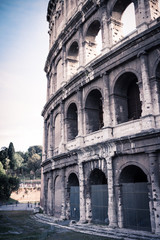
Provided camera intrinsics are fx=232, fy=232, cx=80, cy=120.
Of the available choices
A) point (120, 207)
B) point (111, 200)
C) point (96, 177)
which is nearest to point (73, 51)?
point (96, 177)

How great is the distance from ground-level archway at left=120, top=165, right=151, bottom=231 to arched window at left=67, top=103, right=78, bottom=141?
17.8 feet

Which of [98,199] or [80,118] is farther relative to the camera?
[80,118]

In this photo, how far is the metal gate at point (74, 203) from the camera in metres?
13.1

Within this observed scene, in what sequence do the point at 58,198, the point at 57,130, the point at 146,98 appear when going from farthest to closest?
the point at 57,130 < the point at 58,198 < the point at 146,98

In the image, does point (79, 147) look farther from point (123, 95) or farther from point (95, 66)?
point (95, 66)

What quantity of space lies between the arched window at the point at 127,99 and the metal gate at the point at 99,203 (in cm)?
355

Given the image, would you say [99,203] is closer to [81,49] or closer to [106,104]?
[106,104]

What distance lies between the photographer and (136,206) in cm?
966

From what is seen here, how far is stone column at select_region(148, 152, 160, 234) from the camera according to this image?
332 inches

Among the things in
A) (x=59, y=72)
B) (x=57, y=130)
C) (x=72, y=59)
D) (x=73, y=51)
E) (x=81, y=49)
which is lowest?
(x=57, y=130)

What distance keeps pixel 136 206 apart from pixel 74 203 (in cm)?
483

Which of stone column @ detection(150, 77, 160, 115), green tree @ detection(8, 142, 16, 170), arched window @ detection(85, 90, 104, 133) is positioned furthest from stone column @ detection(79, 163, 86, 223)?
green tree @ detection(8, 142, 16, 170)

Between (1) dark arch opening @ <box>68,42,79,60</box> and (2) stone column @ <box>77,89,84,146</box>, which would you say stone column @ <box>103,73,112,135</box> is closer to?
(2) stone column @ <box>77,89,84,146</box>

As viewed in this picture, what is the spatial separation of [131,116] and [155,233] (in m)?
5.43
